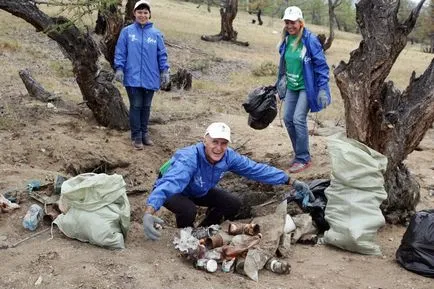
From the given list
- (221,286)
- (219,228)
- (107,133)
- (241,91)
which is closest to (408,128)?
(219,228)

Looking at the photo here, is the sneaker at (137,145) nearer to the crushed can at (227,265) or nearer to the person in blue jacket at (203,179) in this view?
the person in blue jacket at (203,179)

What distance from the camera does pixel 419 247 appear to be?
14.2 ft

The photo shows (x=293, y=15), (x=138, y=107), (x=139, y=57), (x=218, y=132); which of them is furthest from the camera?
(x=138, y=107)

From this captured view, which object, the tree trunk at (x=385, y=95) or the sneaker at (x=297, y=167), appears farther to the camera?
the sneaker at (x=297, y=167)

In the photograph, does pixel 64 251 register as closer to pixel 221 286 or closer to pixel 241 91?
pixel 221 286

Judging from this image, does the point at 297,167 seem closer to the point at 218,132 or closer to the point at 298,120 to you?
the point at 298,120

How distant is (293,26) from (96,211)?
289 centimetres

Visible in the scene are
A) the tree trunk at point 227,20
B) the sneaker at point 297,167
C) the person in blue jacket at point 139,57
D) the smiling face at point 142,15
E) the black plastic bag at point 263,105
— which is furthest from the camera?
the tree trunk at point 227,20

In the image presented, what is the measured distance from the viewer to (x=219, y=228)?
475cm

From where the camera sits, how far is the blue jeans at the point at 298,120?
616 cm

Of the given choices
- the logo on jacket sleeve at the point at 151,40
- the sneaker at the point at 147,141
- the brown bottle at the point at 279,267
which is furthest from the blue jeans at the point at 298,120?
the brown bottle at the point at 279,267

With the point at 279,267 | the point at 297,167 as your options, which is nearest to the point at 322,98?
the point at 297,167

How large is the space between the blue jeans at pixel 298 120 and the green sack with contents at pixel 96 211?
8.05 feet

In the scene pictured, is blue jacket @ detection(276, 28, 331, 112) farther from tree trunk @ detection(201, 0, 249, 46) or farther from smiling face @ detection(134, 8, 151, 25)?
tree trunk @ detection(201, 0, 249, 46)
